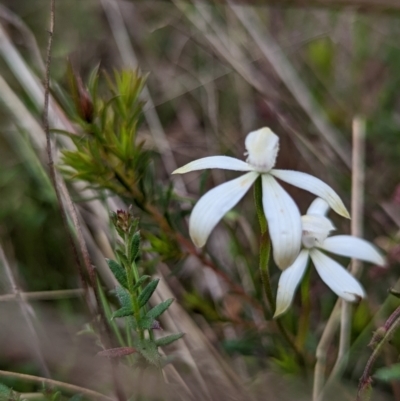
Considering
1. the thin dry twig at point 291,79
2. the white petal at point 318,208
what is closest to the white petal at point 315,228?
the white petal at point 318,208

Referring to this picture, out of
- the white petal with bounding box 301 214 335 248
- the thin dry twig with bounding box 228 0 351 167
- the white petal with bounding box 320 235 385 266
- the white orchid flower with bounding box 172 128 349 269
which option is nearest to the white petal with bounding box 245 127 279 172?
the white orchid flower with bounding box 172 128 349 269

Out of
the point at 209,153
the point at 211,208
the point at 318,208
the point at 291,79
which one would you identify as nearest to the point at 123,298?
the point at 211,208

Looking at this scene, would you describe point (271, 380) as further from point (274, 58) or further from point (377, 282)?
point (274, 58)

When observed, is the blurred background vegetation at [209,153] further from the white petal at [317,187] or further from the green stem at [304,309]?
the white petal at [317,187]

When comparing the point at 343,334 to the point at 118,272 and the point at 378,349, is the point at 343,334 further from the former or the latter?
the point at 118,272

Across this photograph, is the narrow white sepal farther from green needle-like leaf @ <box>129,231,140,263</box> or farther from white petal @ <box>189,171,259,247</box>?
green needle-like leaf @ <box>129,231,140,263</box>

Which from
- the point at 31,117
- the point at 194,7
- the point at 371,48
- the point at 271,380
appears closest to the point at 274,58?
the point at 194,7
